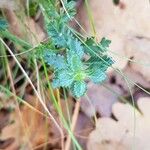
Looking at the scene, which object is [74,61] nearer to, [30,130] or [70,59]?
[70,59]

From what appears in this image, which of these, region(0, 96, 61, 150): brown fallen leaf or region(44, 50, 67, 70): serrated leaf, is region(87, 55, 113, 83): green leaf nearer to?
region(44, 50, 67, 70): serrated leaf

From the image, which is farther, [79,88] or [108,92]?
[108,92]

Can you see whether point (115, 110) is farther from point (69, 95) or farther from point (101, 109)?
point (69, 95)

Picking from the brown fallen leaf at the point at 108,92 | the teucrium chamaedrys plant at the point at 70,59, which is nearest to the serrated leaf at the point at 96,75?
the teucrium chamaedrys plant at the point at 70,59

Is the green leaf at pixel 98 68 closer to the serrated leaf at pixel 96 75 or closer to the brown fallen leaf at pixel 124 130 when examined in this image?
the serrated leaf at pixel 96 75

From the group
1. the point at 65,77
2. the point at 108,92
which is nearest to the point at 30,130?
the point at 108,92
